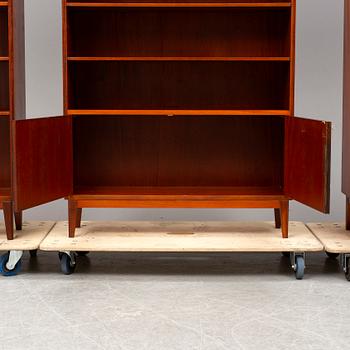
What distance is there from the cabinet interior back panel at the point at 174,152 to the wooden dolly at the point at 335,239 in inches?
17.7

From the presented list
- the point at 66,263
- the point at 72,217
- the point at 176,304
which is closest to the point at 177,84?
the point at 72,217

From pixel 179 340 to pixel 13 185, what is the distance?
4.81ft

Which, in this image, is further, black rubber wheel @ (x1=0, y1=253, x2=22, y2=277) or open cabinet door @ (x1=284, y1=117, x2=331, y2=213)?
black rubber wheel @ (x1=0, y1=253, x2=22, y2=277)

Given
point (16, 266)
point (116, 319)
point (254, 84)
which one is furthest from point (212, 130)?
point (116, 319)

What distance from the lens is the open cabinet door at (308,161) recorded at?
5.08 meters

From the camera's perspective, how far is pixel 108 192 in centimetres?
580

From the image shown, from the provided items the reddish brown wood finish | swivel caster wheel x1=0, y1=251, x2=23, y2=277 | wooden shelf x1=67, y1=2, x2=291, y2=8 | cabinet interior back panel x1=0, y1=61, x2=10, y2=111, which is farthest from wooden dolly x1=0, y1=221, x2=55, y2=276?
the reddish brown wood finish

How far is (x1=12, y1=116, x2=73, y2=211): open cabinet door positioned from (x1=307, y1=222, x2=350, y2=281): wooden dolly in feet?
4.97

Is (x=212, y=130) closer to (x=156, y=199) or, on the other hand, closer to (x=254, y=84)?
(x=254, y=84)

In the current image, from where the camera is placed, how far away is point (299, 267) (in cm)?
533

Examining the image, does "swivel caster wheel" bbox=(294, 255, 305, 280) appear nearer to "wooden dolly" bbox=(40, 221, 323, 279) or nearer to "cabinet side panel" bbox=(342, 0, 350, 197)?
"wooden dolly" bbox=(40, 221, 323, 279)

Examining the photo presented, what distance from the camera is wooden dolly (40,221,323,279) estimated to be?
5.37 metres

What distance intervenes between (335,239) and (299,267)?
1.13 feet

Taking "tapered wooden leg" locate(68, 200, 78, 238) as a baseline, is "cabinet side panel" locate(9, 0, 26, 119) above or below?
above
